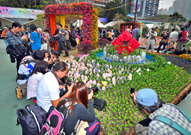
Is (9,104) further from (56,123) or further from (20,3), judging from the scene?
(20,3)

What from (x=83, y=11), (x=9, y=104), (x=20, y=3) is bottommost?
(x=9, y=104)

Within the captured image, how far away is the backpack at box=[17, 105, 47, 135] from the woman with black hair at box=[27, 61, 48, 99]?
44.3 inches

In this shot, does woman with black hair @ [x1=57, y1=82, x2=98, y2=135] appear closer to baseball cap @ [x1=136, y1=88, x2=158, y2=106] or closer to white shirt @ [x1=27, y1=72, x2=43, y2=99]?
baseball cap @ [x1=136, y1=88, x2=158, y2=106]

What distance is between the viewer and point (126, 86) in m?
3.96

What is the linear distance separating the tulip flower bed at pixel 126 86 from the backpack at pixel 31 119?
4.28ft

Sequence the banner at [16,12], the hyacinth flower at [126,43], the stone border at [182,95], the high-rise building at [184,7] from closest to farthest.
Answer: the stone border at [182,95]
the hyacinth flower at [126,43]
the banner at [16,12]
the high-rise building at [184,7]

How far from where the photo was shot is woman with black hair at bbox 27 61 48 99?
2.79m

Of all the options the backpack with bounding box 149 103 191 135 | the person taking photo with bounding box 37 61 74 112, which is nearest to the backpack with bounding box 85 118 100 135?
the person taking photo with bounding box 37 61 74 112

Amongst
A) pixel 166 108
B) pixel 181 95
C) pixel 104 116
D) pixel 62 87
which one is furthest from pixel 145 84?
pixel 62 87

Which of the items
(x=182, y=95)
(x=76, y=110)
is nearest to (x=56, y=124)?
(x=76, y=110)

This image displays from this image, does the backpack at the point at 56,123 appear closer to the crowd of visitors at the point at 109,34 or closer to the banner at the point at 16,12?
the crowd of visitors at the point at 109,34

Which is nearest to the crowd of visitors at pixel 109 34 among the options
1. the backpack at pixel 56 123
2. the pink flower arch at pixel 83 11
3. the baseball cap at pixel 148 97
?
the pink flower arch at pixel 83 11

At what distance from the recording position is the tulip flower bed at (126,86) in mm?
2732

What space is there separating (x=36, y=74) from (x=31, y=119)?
1404 mm
